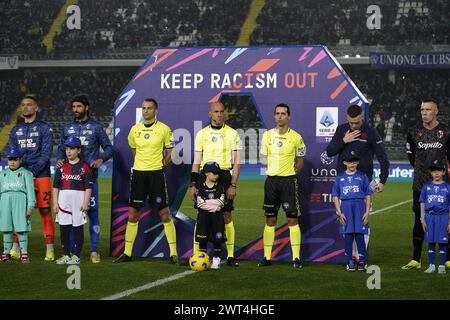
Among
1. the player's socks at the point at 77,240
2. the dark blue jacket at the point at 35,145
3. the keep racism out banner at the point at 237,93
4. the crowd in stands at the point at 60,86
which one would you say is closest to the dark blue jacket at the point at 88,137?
the dark blue jacket at the point at 35,145

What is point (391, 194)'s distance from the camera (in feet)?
82.4

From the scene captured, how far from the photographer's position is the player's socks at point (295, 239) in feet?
36.2

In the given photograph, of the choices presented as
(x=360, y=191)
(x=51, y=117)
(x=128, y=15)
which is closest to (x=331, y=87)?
(x=360, y=191)

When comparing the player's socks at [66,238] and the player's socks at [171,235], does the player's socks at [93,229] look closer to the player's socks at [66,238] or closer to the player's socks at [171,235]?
the player's socks at [66,238]

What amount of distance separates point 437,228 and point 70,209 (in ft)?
14.9

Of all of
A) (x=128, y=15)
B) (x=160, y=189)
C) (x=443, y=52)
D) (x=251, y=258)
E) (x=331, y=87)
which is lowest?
(x=251, y=258)

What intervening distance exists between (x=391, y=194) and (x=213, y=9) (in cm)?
1888

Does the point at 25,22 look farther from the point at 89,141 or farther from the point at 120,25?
the point at 89,141

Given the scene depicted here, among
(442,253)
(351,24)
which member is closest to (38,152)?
(442,253)

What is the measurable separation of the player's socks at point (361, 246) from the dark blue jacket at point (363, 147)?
2.62 ft

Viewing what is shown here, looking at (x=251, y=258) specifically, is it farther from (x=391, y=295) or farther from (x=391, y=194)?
(x=391, y=194)

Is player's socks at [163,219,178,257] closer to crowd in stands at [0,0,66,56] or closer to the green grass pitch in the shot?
the green grass pitch

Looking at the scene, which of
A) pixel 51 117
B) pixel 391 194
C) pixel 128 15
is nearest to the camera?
pixel 391 194

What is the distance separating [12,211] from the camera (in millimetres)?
11328
